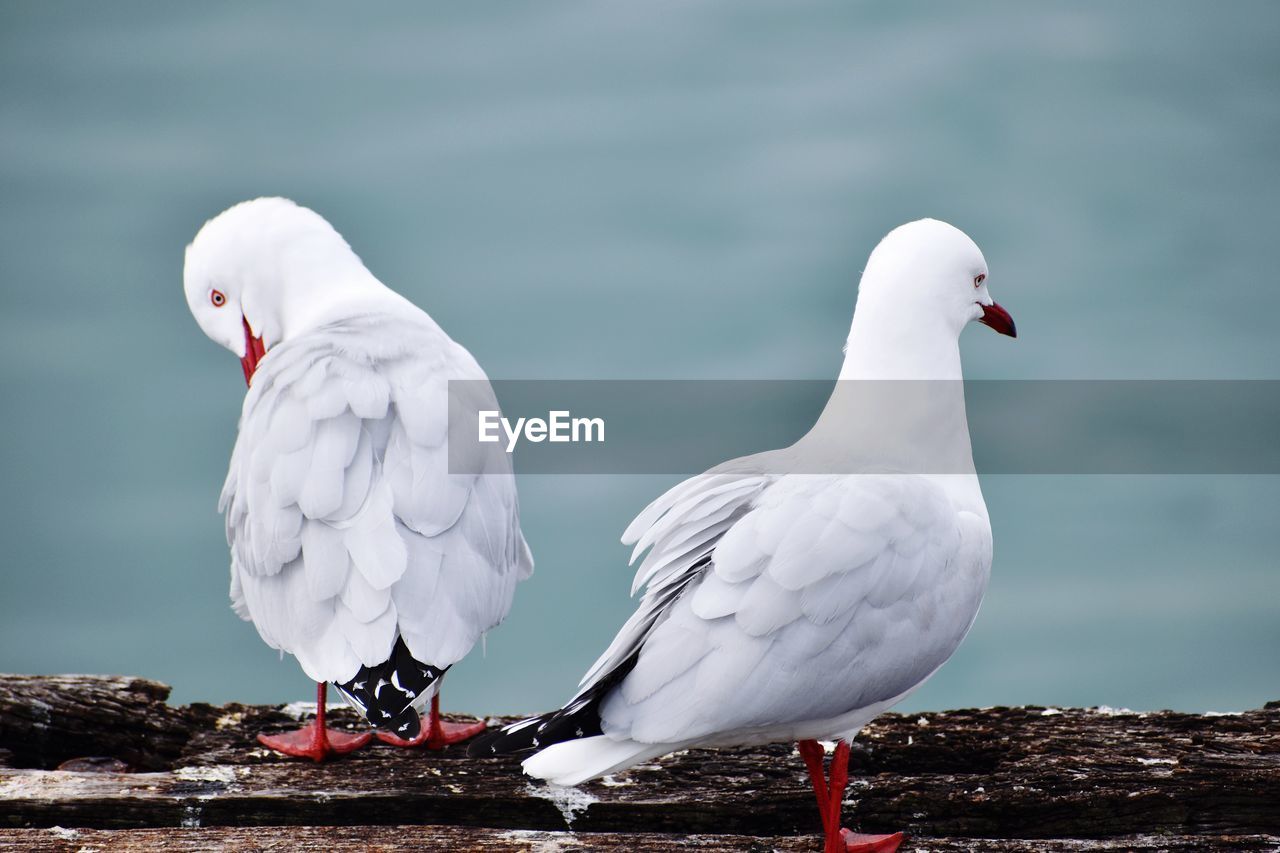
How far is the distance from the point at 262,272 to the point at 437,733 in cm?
213

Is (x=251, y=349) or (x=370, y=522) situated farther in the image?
(x=251, y=349)

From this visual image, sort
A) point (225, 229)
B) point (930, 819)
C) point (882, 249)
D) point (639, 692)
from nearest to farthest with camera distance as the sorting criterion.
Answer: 1. point (639, 692)
2. point (930, 819)
3. point (882, 249)
4. point (225, 229)

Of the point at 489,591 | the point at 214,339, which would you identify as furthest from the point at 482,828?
the point at 214,339

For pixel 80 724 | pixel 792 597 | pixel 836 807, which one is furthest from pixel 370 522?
pixel 836 807

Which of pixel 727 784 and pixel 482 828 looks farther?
pixel 727 784

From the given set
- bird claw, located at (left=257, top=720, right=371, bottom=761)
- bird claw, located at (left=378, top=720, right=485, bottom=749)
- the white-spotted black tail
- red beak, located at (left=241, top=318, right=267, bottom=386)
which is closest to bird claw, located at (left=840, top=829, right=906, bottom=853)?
the white-spotted black tail

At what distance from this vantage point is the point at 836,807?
11.2ft

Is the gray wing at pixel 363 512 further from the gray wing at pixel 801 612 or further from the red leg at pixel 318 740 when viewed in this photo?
the gray wing at pixel 801 612

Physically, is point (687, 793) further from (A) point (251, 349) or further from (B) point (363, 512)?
(A) point (251, 349)

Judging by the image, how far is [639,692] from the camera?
3336 millimetres

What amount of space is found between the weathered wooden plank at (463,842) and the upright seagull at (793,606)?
0.16 metres

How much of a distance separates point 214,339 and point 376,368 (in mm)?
1511

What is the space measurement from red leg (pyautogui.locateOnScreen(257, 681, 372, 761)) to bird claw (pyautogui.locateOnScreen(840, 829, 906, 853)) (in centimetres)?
157

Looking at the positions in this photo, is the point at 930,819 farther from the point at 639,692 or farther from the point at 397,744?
the point at 397,744
